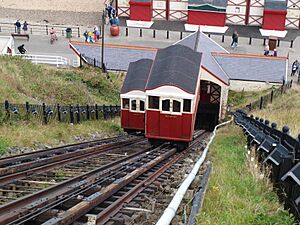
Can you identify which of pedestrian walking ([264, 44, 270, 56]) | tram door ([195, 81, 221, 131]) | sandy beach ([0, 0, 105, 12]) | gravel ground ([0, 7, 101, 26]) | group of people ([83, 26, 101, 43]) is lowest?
tram door ([195, 81, 221, 131])

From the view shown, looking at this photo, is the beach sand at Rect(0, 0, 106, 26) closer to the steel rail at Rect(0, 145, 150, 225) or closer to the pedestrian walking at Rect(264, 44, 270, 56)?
the pedestrian walking at Rect(264, 44, 270, 56)

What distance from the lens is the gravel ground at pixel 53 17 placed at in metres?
48.0

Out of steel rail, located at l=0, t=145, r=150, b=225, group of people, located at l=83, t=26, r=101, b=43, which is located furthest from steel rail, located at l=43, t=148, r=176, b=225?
group of people, located at l=83, t=26, r=101, b=43

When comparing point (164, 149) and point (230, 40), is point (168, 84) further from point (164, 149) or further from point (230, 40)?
point (230, 40)

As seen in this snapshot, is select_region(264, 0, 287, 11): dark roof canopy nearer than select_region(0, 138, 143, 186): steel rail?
No

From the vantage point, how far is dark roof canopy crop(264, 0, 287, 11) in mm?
41969

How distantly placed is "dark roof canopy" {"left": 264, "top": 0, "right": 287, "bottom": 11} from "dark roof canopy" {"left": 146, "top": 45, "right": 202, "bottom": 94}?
81.3ft

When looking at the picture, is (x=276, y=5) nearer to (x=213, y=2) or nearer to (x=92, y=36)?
(x=213, y=2)

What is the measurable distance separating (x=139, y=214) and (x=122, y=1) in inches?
1573

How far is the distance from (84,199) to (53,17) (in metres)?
45.1

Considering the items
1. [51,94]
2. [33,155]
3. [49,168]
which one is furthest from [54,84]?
[49,168]

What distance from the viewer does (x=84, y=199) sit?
6781 mm

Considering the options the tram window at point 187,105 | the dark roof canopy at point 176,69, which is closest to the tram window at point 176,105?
the tram window at point 187,105

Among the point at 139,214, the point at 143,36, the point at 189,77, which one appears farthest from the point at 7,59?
the point at 139,214
